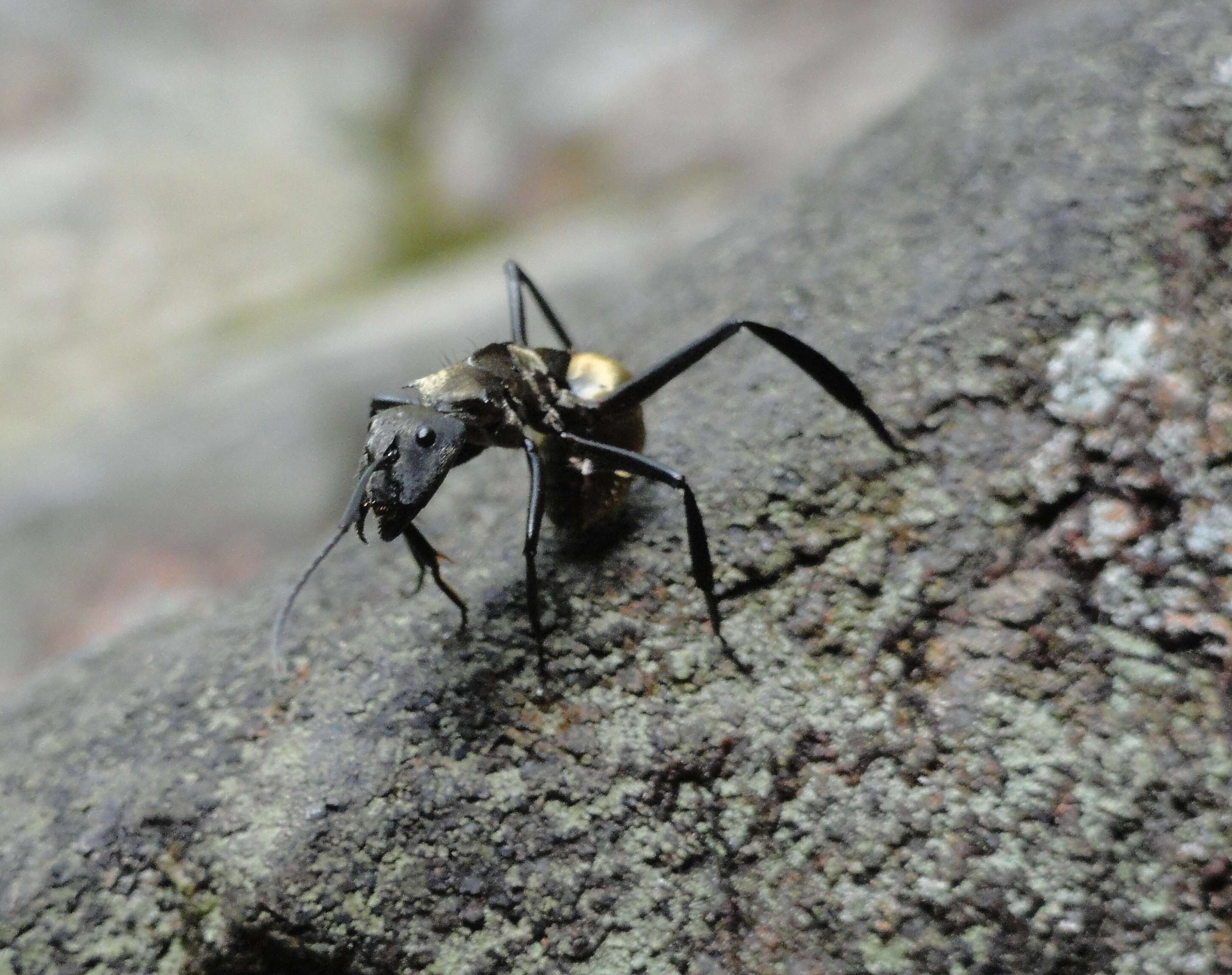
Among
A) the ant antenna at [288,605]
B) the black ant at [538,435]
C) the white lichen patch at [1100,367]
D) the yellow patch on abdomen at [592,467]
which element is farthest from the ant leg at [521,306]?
the white lichen patch at [1100,367]

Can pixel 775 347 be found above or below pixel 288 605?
above

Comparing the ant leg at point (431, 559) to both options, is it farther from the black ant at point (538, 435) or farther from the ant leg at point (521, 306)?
the ant leg at point (521, 306)

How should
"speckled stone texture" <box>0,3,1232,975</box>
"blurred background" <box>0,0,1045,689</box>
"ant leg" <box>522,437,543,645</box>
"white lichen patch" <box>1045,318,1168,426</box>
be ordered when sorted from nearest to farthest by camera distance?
"speckled stone texture" <box>0,3,1232,975</box>
"ant leg" <box>522,437,543,645</box>
"white lichen patch" <box>1045,318,1168,426</box>
"blurred background" <box>0,0,1045,689</box>

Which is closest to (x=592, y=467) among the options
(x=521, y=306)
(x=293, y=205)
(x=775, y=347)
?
(x=775, y=347)

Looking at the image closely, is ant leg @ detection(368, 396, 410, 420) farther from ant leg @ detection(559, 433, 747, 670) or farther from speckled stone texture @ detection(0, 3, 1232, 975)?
speckled stone texture @ detection(0, 3, 1232, 975)

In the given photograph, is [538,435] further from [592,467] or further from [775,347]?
[775,347]

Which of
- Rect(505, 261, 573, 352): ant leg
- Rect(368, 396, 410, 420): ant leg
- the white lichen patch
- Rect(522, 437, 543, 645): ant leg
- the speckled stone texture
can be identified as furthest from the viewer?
Rect(505, 261, 573, 352): ant leg

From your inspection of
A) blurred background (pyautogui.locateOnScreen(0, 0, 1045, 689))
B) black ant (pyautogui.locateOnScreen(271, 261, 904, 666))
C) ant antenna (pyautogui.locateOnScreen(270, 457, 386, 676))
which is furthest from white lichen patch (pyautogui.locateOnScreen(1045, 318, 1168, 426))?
blurred background (pyautogui.locateOnScreen(0, 0, 1045, 689))
